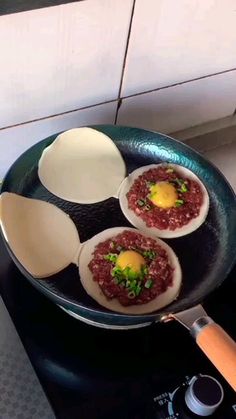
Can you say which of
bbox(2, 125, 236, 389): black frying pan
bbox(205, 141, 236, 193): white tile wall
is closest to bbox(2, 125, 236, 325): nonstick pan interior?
bbox(2, 125, 236, 389): black frying pan

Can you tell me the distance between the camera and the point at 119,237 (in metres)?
0.89

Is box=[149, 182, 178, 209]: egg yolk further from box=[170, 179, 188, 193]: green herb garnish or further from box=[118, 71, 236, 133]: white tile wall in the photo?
box=[118, 71, 236, 133]: white tile wall

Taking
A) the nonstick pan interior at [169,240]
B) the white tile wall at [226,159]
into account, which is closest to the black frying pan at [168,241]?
the nonstick pan interior at [169,240]

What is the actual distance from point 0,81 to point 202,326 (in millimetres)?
408

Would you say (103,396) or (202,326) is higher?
(202,326)

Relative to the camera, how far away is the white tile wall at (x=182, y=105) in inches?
40.3

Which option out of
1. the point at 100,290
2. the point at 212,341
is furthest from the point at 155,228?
the point at 212,341

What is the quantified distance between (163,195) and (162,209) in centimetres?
2

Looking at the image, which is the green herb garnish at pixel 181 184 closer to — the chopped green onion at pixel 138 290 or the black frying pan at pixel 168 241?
the black frying pan at pixel 168 241

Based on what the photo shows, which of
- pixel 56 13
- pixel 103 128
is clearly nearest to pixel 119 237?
pixel 103 128

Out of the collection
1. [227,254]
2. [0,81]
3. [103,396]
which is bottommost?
[103,396]

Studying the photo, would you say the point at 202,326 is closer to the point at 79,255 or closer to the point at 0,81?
the point at 79,255

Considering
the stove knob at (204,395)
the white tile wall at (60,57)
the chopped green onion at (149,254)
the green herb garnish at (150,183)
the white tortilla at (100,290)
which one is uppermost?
the white tile wall at (60,57)

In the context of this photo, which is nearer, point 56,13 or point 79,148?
point 56,13
